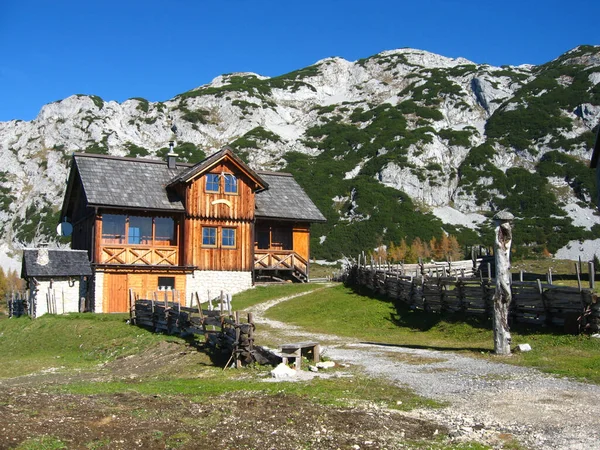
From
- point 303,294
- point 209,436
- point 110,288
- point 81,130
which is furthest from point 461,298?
point 81,130

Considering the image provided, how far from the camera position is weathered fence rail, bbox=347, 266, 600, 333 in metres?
19.0

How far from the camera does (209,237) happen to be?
1438 inches

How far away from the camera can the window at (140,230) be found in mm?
35062

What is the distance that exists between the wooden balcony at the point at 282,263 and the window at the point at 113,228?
27.6 ft

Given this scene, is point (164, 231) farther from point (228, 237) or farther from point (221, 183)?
point (221, 183)

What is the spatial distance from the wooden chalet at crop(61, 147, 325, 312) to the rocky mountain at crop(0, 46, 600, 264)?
47.4 metres

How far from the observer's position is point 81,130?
134m

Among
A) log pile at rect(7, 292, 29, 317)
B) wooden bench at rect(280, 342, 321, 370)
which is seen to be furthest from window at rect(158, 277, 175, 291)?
wooden bench at rect(280, 342, 321, 370)

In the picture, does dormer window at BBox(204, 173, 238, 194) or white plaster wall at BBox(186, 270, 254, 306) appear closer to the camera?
white plaster wall at BBox(186, 270, 254, 306)

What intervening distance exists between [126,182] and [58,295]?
7497mm

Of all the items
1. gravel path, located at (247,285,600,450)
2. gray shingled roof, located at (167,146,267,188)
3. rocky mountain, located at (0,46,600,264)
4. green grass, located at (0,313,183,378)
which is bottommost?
green grass, located at (0,313,183,378)

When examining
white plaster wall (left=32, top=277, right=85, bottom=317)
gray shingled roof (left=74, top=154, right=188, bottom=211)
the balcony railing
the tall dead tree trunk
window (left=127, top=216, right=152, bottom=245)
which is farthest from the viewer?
the balcony railing

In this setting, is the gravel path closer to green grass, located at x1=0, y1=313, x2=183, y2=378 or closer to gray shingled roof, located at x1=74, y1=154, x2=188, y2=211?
green grass, located at x1=0, y1=313, x2=183, y2=378

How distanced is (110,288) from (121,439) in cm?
2523
